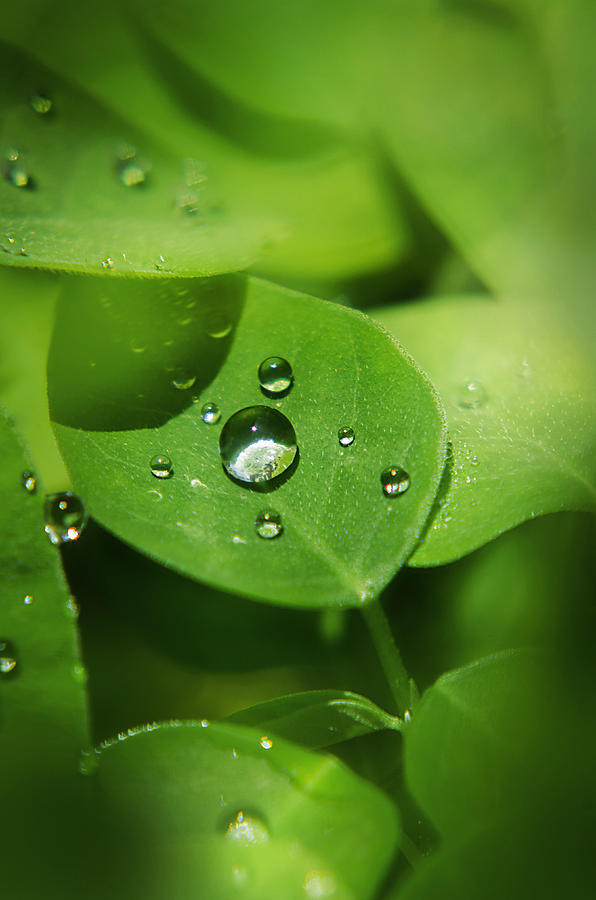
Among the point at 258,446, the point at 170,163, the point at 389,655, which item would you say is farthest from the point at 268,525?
the point at 170,163

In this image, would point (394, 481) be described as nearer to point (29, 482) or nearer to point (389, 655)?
point (389, 655)

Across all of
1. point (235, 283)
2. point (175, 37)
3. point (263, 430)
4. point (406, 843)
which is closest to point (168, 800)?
point (406, 843)

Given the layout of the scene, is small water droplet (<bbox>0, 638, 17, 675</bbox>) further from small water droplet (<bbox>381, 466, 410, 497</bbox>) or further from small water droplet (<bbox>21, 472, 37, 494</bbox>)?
small water droplet (<bbox>381, 466, 410, 497</bbox>)

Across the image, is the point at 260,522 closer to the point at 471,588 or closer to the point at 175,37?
the point at 471,588

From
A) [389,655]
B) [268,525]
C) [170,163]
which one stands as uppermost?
[170,163]

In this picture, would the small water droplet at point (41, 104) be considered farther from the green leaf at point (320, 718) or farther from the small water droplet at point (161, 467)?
the green leaf at point (320, 718)

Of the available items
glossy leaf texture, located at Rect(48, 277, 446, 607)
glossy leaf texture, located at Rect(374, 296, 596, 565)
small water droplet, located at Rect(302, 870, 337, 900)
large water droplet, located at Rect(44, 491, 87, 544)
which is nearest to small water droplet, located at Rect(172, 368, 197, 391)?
glossy leaf texture, located at Rect(48, 277, 446, 607)
